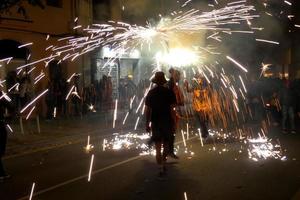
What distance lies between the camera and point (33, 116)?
62.6 ft

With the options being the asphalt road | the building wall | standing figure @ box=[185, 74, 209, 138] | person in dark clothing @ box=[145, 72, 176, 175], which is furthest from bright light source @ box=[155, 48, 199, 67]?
person in dark clothing @ box=[145, 72, 176, 175]

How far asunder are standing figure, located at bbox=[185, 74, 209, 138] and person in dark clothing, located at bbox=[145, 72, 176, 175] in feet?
11.4

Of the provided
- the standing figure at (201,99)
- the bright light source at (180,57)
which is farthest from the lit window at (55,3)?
the standing figure at (201,99)

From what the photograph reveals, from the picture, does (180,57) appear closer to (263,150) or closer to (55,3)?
(55,3)

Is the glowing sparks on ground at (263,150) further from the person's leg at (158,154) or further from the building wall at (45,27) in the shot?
the building wall at (45,27)

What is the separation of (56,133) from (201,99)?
4.55 metres

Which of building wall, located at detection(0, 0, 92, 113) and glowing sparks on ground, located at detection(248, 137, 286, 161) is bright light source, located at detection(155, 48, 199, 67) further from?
glowing sparks on ground, located at detection(248, 137, 286, 161)

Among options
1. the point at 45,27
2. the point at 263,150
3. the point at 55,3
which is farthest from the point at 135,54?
the point at 263,150

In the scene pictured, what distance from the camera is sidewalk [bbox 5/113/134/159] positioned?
1249 cm

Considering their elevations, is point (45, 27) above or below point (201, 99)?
above

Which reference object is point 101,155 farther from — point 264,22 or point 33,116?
point 264,22

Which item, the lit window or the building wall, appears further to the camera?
the lit window

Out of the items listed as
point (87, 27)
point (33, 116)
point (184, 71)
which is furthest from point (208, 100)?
point (87, 27)

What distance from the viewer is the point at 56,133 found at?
14.7 meters
